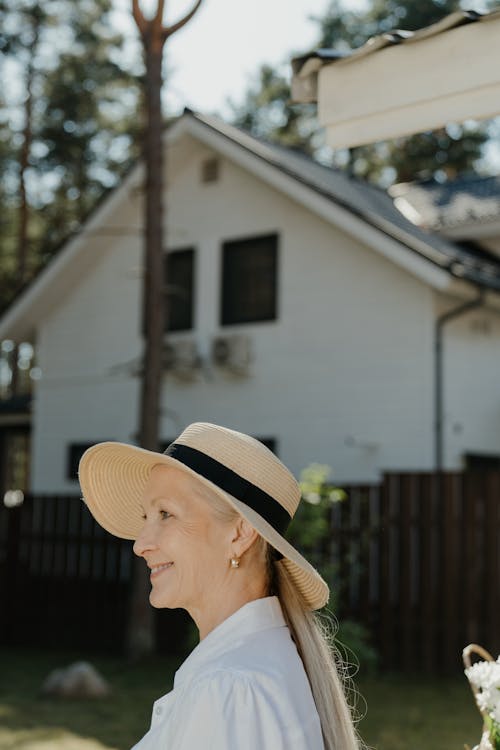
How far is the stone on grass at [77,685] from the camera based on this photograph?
9.40 metres

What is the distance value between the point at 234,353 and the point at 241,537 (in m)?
12.8

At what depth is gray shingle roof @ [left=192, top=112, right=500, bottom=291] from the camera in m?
13.1

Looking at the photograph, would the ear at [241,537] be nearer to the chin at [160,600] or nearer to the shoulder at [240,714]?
the chin at [160,600]

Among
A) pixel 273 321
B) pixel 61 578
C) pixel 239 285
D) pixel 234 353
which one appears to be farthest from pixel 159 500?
pixel 239 285

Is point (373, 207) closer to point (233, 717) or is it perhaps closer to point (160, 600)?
point (160, 600)

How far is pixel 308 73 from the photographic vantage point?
3.78m

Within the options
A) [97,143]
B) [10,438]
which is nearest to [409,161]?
[97,143]

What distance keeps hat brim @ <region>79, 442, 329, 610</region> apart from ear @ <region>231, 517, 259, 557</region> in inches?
1.8

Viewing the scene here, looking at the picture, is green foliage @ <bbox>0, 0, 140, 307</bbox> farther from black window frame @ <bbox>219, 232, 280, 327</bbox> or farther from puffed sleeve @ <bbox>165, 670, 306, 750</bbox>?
puffed sleeve @ <bbox>165, 670, 306, 750</bbox>

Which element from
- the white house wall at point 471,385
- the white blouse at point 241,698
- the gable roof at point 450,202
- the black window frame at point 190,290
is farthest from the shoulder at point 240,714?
the black window frame at point 190,290

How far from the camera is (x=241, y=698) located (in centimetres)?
190

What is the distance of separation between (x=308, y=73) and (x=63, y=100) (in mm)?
25818

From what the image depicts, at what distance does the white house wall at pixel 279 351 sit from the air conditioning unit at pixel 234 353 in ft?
0.65

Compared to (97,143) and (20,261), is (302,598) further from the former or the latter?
(97,143)
